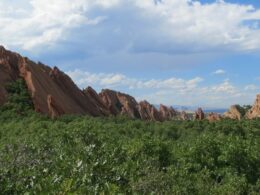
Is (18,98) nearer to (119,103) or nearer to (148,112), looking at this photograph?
(119,103)

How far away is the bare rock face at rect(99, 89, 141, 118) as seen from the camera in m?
99.9

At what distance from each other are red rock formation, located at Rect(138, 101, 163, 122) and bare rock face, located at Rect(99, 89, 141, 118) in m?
1.04

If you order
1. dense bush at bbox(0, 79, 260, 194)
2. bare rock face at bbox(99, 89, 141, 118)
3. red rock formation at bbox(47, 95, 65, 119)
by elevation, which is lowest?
dense bush at bbox(0, 79, 260, 194)

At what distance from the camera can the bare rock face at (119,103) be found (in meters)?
99.9

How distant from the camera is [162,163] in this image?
30.8 meters

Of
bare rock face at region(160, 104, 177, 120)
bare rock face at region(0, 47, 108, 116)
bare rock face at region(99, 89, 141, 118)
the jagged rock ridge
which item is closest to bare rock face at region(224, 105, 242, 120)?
bare rock face at region(160, 104, 177, 120)

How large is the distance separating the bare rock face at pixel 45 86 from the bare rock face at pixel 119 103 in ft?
28.3

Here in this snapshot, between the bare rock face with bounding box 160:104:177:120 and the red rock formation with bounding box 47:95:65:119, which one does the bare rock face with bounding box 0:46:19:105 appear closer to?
the red rock formation with bounding box 47:95:65:119

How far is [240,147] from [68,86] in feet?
193

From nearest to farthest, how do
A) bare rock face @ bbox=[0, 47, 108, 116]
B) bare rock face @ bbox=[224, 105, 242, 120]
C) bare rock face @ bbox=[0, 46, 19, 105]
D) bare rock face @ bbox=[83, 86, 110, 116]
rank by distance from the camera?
bare rock face @ bbox=[0, 47, 108, 116]
bare rock face @ bbox=[0, 46, 19, 105]
bare rock face @ bbox=[83, 86, 110, 116]
bare rock face @ bbox=[224, 105, 242, 120]

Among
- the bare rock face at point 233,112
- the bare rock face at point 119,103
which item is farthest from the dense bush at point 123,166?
the bare rock face at point 233,112

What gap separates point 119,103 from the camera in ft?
355

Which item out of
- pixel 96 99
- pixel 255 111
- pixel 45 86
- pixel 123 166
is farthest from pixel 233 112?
pixel 123 166

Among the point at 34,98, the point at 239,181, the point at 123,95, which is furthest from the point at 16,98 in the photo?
the point at 239,181
